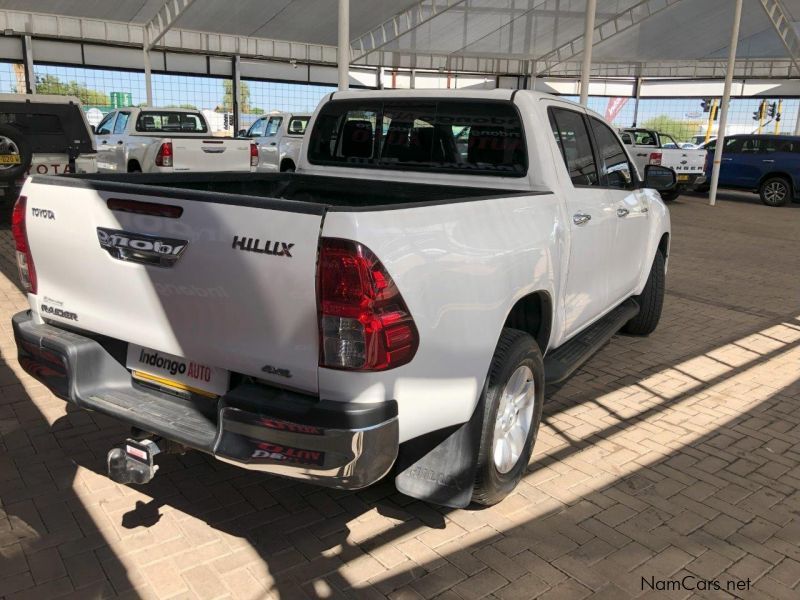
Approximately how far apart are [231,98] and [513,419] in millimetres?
27481

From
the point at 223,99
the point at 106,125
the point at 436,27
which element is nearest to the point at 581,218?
the point at 106,125

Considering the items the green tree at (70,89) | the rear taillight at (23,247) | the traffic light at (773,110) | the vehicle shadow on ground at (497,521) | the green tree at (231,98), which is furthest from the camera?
the traffic light at (773,110)

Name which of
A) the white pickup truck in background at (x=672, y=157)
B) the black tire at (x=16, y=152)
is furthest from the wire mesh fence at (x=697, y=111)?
the black tire at (x=16, y=152)

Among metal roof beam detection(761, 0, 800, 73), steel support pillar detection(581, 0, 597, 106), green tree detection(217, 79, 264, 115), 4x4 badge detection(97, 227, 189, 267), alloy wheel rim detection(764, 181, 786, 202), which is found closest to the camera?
4x4 badge detection(97, 227, 189, 267)

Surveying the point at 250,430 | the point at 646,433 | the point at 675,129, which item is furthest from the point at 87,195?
the point at 675,129

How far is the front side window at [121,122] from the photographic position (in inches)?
547

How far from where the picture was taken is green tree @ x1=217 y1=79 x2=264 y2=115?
2803 centimetres

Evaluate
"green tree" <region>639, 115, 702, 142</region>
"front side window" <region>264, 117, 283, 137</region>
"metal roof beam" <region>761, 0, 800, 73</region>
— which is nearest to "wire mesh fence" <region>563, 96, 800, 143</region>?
"green tree" <region>639, 115, 702, 142</region>

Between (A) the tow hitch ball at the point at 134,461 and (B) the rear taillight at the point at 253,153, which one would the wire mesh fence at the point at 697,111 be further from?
Result: (A) the tow hitch ball at the point at 134,461

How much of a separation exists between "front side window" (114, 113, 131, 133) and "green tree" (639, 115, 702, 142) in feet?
99.8

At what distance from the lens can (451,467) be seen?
2.93 m

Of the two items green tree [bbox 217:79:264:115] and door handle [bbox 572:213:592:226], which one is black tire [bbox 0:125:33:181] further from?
green tree [bbox 217:79:264:115]

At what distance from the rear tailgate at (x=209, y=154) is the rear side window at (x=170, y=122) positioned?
170 cm

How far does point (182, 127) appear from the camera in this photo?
14.4 metres
